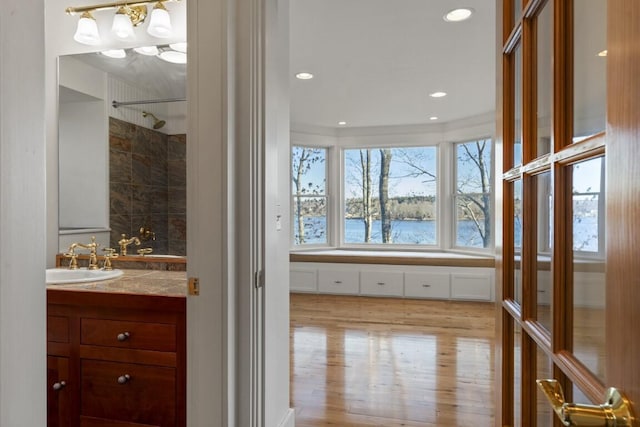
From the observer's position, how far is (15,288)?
0.49 m

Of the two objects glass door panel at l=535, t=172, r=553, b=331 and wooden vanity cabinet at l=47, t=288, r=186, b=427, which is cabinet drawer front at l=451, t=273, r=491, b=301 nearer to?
wooden vanity cabinet at l=47, t=288, r=186, b=427

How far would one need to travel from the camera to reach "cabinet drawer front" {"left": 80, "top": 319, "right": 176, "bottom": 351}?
154cm

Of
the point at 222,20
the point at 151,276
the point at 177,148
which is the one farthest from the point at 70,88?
the point at 222,20

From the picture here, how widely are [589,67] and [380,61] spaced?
2.84 metres

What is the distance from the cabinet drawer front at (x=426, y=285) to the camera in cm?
507

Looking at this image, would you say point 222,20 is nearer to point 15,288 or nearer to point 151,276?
point 15,288

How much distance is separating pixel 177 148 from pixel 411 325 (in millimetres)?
2968

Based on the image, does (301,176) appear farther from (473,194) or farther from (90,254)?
(90,254)

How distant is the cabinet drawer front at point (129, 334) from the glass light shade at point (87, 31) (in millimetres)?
1650

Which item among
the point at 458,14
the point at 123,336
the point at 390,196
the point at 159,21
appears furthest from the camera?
the point at 390,196

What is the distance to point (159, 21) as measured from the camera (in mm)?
2102

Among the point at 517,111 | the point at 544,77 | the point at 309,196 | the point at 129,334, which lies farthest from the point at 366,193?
the point at 544,77

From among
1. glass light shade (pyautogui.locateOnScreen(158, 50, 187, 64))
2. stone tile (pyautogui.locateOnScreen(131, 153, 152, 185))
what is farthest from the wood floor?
glass light shade (pyautogui.locateOnScreen(158, 50, 187, 64))

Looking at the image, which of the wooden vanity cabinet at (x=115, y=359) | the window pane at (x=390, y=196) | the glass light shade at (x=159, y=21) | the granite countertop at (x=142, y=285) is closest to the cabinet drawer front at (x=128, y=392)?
the wooden vanity cabinet at (x=115, y=359)
